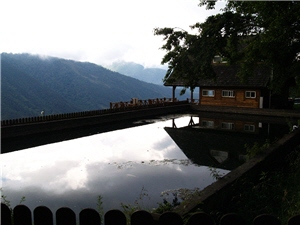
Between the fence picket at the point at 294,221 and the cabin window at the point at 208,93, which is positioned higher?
the cabin window at the point at 208,93

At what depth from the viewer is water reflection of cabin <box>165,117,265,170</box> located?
12.4m

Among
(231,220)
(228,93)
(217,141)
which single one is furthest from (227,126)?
(231,220)

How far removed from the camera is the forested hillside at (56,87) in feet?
273

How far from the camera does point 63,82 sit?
11988 centimetres

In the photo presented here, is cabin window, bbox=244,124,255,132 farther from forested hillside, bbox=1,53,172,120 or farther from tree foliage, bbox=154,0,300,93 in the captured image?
forested hillside, bbox=1,53,172,120

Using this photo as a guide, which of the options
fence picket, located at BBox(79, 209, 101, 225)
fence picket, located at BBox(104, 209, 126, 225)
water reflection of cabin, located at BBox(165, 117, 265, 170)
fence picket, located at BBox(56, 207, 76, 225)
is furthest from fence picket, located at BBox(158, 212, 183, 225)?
water reflection of cabin, located at BBox(165, 117, 265, 170)

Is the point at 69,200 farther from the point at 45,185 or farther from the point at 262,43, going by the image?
the point at 262,43

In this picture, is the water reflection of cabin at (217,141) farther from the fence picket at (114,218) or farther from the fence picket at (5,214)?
the fence picket at (5,214)

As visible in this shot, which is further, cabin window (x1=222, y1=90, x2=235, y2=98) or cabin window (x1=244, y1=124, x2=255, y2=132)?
cabin window (x1=222, y1=90, x2=235, y2=98)

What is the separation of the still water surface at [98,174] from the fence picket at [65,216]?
185 inches

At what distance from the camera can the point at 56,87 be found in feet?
370

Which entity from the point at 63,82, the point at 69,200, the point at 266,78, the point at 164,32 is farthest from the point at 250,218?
the point at 63,82

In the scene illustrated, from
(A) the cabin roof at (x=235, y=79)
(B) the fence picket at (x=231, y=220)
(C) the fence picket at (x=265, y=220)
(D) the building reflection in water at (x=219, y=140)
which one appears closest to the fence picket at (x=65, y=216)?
(B) the fence picket at (x=231, y=220)

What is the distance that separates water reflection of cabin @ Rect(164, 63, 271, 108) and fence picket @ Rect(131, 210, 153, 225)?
28.1 m
